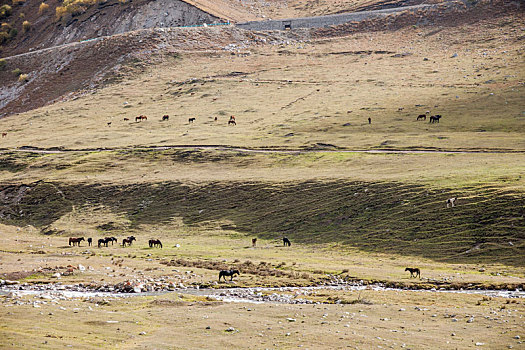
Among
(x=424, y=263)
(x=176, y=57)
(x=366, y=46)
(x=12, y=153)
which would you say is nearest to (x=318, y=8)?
(x=366, y=46)

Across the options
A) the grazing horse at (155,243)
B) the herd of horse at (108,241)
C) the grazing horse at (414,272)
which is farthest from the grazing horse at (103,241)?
the grazing horse at (414,272)

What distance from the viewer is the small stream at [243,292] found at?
37281 mm

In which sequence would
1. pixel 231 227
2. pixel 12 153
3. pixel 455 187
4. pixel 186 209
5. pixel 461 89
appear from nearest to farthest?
1. pixel 455 187
2. pixel 231 227
3. pixel 186 209
4. pixel 12 153
5. pixel 461 89

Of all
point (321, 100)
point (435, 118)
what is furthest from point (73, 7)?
point (435, 118)

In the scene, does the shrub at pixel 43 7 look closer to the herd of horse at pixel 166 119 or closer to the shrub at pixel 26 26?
the shrub at pixel 26 26

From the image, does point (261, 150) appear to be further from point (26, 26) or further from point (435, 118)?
point (26, 26)

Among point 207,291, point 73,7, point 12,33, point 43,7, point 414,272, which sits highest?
point 43,7

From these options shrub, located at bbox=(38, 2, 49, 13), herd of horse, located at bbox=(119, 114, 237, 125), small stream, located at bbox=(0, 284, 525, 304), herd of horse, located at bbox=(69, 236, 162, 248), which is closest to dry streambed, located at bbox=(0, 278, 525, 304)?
small stream, located at bbox=(0, 284, 525, 304)

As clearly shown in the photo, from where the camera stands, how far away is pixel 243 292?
39.5 meters

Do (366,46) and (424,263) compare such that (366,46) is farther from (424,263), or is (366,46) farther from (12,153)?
(424,263)

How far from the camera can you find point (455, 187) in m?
56.2

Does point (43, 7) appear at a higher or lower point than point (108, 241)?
higher

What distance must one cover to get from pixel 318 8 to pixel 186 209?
132716 millimetres

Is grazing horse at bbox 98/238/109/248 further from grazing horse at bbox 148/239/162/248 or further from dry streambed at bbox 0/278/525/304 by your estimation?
dry streambed at bbox 0/278/525/304
